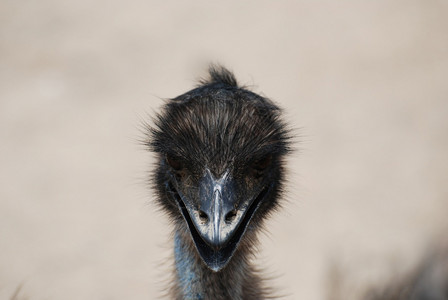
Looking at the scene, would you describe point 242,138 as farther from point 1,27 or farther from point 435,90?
point 1,27

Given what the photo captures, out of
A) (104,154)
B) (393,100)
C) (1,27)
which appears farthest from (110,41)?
(393,100)

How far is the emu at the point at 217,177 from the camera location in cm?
158

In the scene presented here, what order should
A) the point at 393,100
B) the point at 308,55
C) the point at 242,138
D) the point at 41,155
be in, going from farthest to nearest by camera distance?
the point at 308,55
the point at 393,100
the point at 41,155
the point at 242,138

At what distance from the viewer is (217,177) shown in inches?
64.3

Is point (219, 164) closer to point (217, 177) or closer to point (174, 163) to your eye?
point (217, 177)

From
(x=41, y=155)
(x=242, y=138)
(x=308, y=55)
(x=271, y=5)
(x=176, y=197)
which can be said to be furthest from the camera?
(x=271, y=5)

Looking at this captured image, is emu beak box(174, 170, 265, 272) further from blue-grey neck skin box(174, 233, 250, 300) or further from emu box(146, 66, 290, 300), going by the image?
blue-grey neck skin box(174, 233, 250, 300)

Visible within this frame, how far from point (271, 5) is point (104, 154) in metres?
2.25

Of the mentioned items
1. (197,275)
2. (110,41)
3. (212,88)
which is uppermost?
(110,41)

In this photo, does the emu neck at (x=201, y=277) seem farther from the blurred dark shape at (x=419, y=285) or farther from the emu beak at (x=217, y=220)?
the blurred dark shape at (x=419, y=285)

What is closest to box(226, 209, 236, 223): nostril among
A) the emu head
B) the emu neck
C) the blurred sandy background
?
the emu head

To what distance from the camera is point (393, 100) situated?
4.72 metres

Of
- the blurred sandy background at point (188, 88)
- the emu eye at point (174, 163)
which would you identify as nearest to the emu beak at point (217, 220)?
the emu eye at point (174, 163)

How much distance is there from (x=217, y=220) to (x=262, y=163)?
1.04 ft
